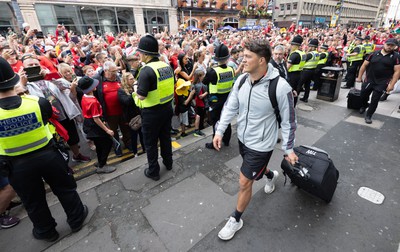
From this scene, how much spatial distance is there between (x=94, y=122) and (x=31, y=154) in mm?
1347

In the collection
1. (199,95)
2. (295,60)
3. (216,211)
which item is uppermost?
(295,60)

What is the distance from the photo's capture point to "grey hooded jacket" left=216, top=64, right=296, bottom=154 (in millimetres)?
2123

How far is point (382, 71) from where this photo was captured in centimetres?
513

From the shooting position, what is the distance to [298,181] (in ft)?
10.0

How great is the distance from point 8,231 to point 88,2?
24471mm

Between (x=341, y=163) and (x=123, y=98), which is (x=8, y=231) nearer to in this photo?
(x=123, y=98)

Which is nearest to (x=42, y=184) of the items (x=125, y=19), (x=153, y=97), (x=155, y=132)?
(x=155, y=132)

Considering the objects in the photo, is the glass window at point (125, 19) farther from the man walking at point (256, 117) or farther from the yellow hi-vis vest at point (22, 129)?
the man walking at point (256, 117)

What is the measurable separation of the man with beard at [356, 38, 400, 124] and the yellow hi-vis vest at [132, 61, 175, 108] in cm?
539

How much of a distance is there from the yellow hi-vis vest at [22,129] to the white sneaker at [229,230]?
7.44 ft

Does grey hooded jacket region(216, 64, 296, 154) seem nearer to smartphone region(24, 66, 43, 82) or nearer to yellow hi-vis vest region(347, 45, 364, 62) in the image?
smartphone region(24, 66, 43, 82)

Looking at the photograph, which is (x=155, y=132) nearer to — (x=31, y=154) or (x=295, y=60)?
(x=31, y=154)

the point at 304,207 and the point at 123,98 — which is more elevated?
the point at 123,98

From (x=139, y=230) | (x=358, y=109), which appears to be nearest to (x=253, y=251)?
(x=139, y=230)
